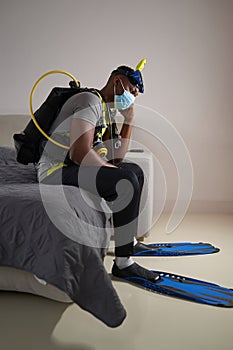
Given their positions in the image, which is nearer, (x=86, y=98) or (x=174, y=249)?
(x=86, y=98)

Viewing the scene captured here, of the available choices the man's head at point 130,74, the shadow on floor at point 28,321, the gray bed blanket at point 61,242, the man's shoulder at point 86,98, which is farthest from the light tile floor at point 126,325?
the man's head at point 130,74

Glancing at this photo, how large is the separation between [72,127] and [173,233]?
1.39m

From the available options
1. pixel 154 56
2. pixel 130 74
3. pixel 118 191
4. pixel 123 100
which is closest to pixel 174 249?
pixel 118 191

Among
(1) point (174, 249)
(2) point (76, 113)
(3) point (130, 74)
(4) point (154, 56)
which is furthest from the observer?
(4) point (154, 56)

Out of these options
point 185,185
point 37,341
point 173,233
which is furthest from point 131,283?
point 185,185

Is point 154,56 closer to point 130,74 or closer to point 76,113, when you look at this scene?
point 130,74

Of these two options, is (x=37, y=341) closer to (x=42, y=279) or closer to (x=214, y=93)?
(x=42, y=279)

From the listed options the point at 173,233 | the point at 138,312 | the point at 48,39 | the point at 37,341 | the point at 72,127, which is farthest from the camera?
the point at 48,39

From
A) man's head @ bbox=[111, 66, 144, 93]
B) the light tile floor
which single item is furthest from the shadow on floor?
man's head @ bbox=[111, 66, 144, 93]

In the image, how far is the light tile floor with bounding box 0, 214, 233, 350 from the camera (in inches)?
71.9

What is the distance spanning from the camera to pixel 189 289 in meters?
2.36

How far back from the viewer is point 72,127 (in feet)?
7.68

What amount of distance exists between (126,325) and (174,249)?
3.51ft

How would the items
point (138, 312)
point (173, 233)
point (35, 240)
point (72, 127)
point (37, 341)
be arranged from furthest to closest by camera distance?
point (173, 233) < point (72, 127) < point (138, 312) < point (35, 240) < point (37, 341)
